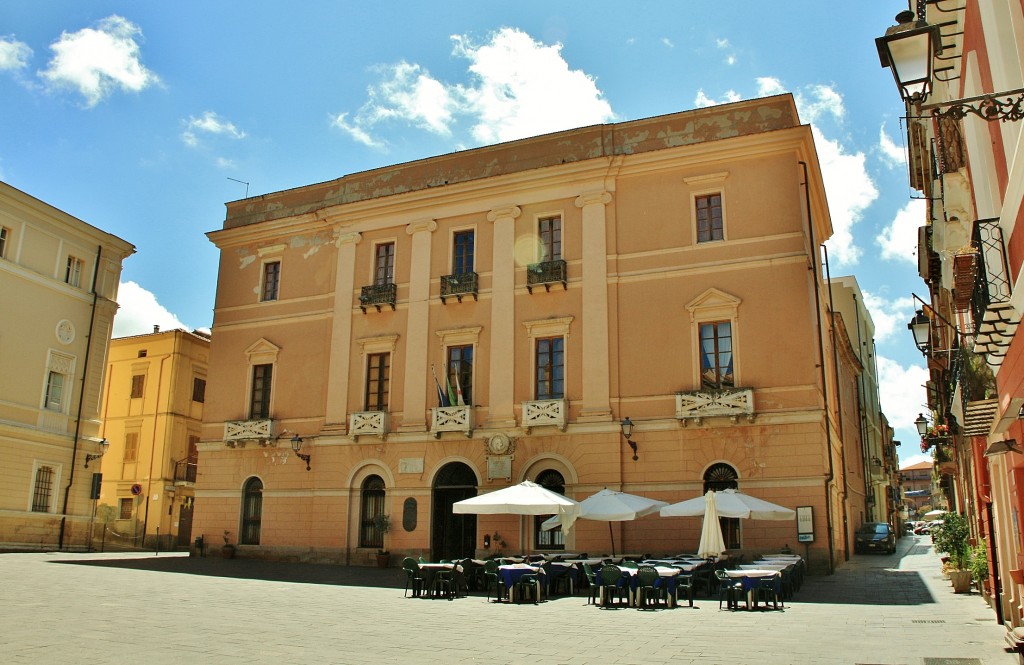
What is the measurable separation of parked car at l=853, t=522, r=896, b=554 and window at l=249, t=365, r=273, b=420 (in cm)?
2430

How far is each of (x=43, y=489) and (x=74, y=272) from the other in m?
8.50

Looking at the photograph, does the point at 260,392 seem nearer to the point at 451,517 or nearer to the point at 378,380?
the point at 378,380

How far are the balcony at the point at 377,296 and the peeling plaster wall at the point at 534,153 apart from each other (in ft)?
10.7

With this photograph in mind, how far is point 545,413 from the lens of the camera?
23.6 meters

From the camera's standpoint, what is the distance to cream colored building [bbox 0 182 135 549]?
2915cm

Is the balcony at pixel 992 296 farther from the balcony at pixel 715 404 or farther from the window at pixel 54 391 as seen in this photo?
the window at pixel 54 391

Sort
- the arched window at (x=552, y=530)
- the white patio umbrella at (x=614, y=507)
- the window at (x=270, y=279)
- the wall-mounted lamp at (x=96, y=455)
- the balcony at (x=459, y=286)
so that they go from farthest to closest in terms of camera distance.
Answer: the wall-mounted lamp at (x=96, y=455) < the window at (x=270, y=279) < the balcony at (x=459, y=286) < the arched window at (x=552, y=530) < the white patio umbrella at (x=614, y=507)

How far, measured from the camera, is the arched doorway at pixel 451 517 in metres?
24.6

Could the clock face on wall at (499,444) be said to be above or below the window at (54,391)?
below

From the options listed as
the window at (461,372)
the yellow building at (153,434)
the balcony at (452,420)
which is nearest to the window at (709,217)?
the window at (461,372)

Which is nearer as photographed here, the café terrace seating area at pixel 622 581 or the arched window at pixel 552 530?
the café terrace seating area at pixel 622 581

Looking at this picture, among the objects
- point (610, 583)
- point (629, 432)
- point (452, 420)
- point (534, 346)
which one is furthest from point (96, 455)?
point (610, 583)

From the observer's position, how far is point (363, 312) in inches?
1081

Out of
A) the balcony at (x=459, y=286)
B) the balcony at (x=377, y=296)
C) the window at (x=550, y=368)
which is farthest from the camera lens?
the balcony at (x=377, y=296)
